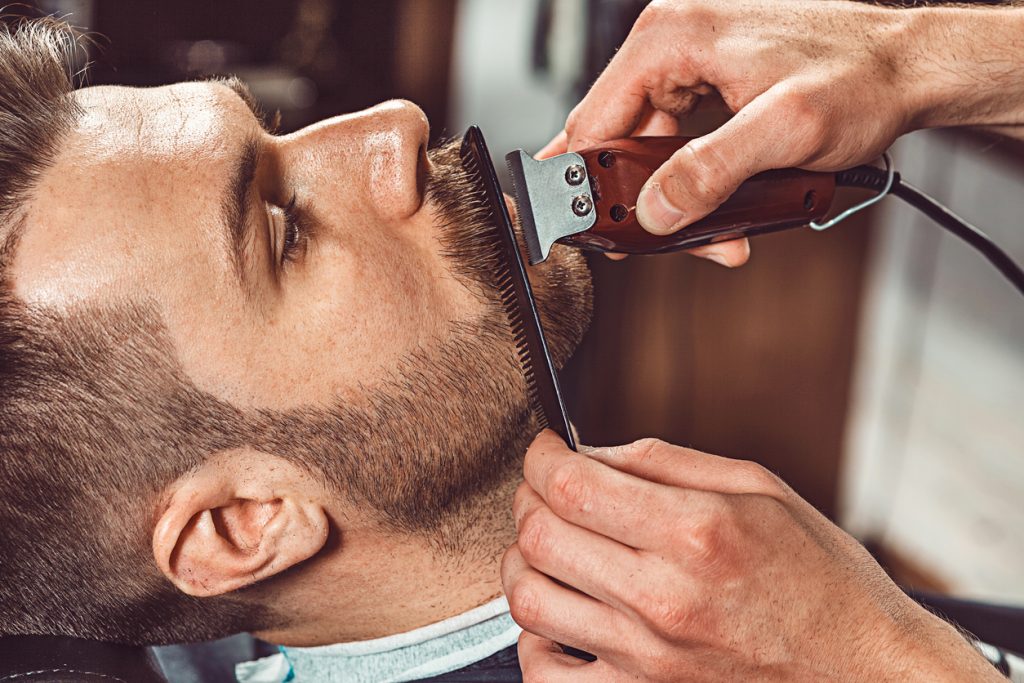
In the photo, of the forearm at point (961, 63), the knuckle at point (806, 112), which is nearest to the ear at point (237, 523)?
the knuckle at point (806, 112)

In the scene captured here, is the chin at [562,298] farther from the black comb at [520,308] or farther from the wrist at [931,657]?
the wrist at [931,657]

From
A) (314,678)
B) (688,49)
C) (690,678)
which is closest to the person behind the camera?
(690,678)

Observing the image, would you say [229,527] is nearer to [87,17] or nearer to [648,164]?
[648,164]

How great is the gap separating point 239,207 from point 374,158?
21 cm

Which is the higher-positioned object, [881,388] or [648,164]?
[648,164]

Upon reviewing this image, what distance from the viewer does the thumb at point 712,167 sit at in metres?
1.21

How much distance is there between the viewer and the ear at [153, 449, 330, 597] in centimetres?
130

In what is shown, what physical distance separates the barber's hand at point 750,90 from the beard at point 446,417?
0.79 feet

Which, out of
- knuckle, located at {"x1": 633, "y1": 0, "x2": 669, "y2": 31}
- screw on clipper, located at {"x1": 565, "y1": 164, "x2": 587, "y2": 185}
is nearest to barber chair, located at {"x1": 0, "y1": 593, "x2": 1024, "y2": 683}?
screw on clipper, located at {"x1": 565, "y1": 164, "x2": 587, "y2": 185}

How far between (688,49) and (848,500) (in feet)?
8.09

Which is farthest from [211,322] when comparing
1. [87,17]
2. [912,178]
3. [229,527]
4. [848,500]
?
[912,178]

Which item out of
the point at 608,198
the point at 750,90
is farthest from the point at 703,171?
the point at 750,90

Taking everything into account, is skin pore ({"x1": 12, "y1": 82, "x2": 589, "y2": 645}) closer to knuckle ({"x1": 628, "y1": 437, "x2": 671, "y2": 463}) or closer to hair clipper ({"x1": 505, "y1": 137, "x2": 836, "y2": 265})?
hair clipper ({"x1": 505, "y1": 137, "x2": 836, "y2": 265})

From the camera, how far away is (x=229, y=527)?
1.35m
